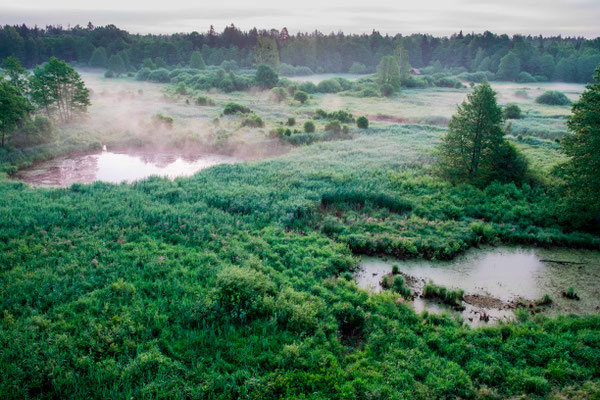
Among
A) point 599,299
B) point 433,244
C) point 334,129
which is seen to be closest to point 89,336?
point 433,244

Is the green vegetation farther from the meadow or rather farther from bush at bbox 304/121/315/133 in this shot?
bush at bbox 304/121/315/133

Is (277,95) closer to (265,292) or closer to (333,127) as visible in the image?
(333,127)

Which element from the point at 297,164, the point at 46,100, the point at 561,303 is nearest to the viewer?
the point at 561,303

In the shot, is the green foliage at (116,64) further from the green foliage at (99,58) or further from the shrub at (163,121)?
the shrub at (163,121)

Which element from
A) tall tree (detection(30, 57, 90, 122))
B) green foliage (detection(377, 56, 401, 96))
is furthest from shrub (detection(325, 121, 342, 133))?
green foliage (detection(377, 56, 401, 96))

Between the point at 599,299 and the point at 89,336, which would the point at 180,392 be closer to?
the point at 89,336

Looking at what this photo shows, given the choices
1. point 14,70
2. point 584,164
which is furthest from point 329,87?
point 584,164

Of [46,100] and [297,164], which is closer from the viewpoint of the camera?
[297,164]
